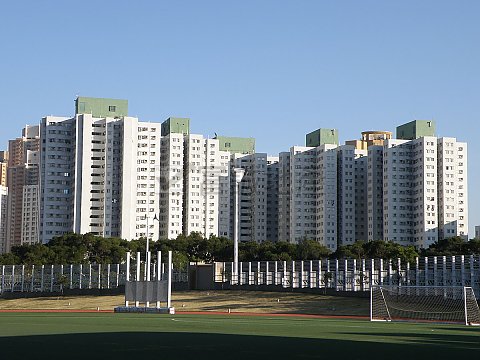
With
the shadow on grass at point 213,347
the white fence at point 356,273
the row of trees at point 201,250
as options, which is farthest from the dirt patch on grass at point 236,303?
the row of trees at point 201,250

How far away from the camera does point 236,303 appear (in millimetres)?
72125

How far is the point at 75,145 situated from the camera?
197375 mm

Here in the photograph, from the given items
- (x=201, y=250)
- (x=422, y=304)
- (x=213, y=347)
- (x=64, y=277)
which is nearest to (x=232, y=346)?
(x=213, y=347)

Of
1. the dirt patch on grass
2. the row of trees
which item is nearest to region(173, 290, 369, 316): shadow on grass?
the dirt patch on grass

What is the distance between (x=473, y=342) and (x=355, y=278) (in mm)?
44181

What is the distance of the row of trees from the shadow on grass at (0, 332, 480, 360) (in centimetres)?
9663

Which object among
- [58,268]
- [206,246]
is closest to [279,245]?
[206,246]

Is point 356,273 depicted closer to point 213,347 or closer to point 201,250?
point 213,347

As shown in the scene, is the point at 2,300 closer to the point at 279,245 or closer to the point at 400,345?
the point at 279,245

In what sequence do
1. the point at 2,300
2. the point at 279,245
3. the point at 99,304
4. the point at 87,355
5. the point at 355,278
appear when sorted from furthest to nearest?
the point at 279,245 < the point at 2,300 < the point at 99,304 < the point at 355,278 < the point at 87,355

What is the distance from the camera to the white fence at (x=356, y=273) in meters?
59.8

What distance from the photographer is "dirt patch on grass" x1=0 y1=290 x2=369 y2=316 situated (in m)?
64.5

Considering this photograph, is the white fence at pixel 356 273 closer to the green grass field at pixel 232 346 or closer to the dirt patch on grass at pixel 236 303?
the dirt patch on grass at pixel 236 303

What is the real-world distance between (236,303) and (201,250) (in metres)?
81.4
